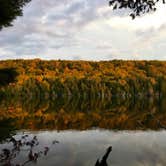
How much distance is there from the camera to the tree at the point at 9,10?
58.9 feet

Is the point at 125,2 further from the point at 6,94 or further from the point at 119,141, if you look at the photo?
the point at 6,94

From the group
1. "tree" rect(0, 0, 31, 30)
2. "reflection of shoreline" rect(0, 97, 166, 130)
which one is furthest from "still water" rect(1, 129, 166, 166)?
"tree" rect(0, 0, 31, 30)

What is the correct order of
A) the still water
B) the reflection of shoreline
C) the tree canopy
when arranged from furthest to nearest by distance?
the reflection of shoreline
the still water
the tree canopy

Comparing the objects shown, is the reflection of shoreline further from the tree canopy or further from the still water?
the tree canopy

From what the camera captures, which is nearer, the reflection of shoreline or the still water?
the still water

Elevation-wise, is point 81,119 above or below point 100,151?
below

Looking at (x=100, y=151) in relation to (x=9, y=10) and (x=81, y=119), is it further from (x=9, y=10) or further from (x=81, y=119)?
(x=81, y=119)

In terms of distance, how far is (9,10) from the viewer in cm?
1839

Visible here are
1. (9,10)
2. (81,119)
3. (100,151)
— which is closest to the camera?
(9,10)

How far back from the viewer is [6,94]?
626 feet

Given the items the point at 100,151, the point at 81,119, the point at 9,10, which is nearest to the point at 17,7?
the point at 9,10

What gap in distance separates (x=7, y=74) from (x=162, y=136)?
33.2 m

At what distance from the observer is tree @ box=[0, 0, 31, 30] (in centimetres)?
1795

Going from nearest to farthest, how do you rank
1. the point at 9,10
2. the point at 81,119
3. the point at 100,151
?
the point at 9,10 → the point at 100,151 → the point at 81,119
